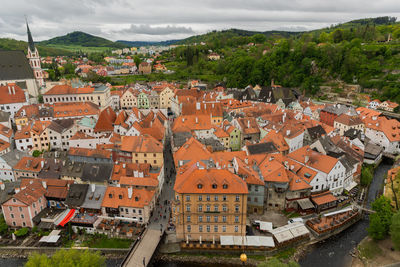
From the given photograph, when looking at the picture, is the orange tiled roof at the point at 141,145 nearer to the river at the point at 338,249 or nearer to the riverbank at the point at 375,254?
the river at the point at 338,249

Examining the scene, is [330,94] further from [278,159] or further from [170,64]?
[170,64]

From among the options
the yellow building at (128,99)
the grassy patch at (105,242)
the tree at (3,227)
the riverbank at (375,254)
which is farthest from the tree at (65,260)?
the yellow building at (128,99)

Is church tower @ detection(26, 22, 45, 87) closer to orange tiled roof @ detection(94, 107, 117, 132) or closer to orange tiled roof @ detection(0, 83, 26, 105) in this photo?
orange tiled roof @ detection(0, 83, 26, 105)

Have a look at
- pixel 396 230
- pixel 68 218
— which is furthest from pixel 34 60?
pixel 396 230

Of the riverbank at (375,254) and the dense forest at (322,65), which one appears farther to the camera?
the dense forest at (322,65)

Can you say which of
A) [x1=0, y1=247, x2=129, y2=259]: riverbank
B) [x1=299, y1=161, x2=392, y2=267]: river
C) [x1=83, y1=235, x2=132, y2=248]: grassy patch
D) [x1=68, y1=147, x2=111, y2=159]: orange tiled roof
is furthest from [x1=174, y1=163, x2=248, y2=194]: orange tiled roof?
[x1=68, y1=147, x2=111, y2=159]: orange tiled roof

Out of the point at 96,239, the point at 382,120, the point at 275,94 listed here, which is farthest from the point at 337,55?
the point at 96,239

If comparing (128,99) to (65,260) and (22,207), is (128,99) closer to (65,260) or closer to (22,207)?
(22,207)
